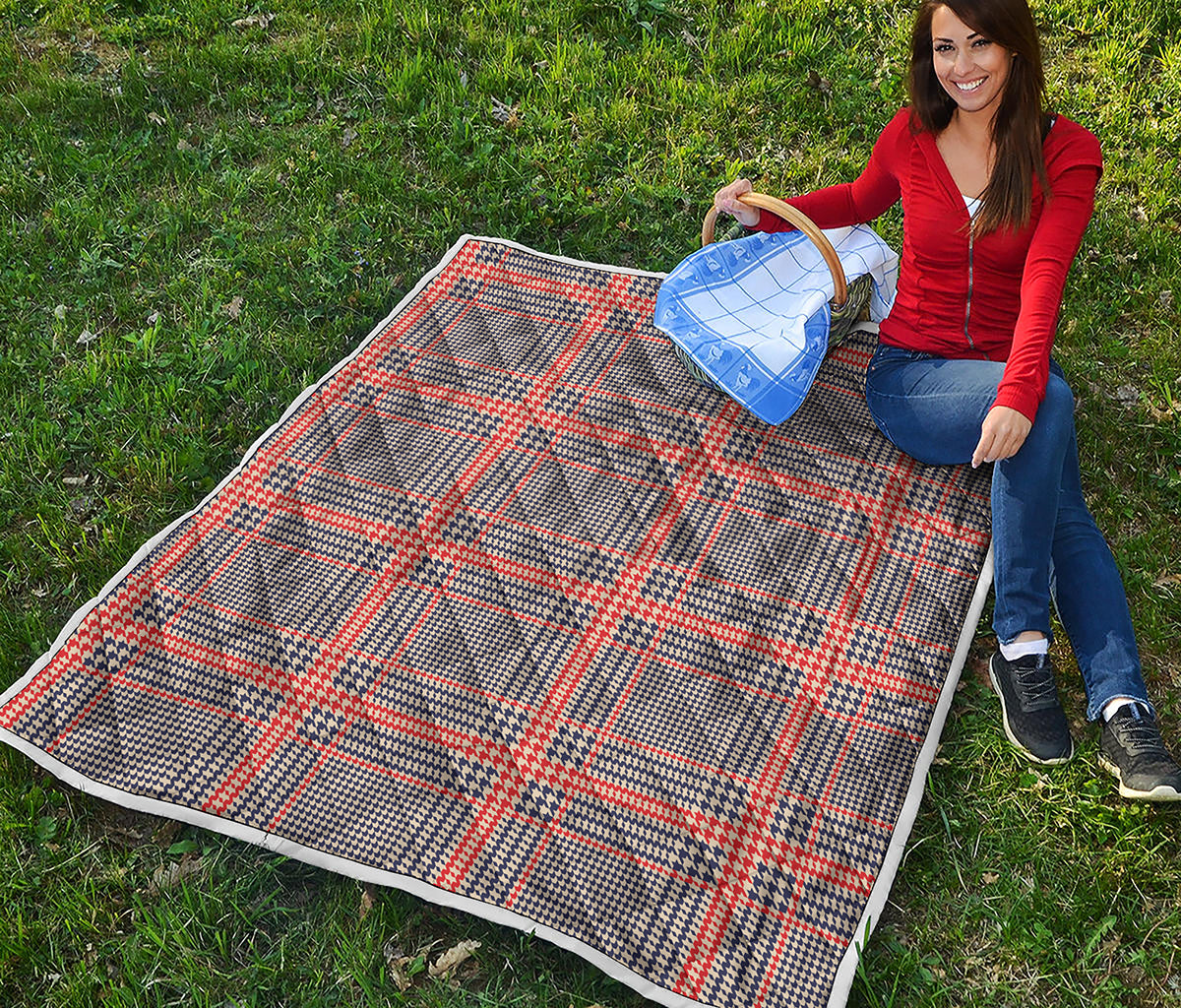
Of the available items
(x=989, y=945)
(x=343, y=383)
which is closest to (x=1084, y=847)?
(x=989, y=945)

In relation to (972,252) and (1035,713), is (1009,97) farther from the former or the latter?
(1035,713)

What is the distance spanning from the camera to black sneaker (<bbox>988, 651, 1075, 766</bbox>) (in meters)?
2.49

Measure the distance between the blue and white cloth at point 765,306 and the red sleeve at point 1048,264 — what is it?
23.4 inches

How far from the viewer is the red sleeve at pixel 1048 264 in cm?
253

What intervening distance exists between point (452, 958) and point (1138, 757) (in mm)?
1520

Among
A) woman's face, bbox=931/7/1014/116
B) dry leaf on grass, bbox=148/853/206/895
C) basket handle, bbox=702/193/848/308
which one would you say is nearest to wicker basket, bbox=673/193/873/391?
basket handle, bbox=702/193/848/308

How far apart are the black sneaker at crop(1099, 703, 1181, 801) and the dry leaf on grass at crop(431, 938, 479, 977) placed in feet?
4.70

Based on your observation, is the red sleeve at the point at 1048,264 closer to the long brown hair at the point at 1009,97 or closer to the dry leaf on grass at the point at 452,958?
the long brown hair at the point at 1009,97

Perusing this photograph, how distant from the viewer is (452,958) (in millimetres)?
2275

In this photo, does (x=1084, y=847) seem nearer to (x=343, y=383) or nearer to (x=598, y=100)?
(x=343, y=383)

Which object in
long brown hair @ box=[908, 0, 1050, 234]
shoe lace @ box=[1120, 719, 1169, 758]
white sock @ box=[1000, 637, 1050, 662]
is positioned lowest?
shoe lace @ box=[1120, 719, 1169, 758]

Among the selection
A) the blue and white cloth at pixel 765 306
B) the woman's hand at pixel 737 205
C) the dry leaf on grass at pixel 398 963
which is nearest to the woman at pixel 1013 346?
the blue and white cloth at pixel 765 306

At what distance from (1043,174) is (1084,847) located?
154cm

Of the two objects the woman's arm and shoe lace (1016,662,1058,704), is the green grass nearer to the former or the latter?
shoe lace (1016,662,1058,704)
